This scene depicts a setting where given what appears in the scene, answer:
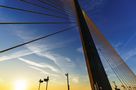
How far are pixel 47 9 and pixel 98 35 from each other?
18.6ft

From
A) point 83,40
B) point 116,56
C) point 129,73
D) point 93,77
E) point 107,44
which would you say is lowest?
point 93,77

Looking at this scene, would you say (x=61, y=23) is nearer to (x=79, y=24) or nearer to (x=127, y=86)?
(x=79, y=24)

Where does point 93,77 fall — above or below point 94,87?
above

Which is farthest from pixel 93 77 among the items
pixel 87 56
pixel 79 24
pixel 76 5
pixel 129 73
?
pixel 129 73

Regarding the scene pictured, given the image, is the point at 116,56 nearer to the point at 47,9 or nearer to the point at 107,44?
the point at 107,44

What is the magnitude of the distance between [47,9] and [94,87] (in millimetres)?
3958

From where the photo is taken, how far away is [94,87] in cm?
430

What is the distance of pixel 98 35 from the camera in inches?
422

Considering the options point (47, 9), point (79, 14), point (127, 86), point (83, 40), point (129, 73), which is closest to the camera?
point (83, 40)

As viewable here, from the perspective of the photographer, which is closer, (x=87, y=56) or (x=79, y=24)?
(x=87, y=56)

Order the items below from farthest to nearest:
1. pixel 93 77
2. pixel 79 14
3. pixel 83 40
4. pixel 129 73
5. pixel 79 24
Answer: pixel 129 73 → pixel 79 14 → pixel 79 24 → pixel 83 40 → pixel 93 77

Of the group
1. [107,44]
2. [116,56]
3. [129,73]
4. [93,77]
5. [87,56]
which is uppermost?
[107,44]

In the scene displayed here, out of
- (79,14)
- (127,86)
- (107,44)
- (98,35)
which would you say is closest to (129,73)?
(127,86)

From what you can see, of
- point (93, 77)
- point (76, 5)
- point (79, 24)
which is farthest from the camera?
point (76, 5)
